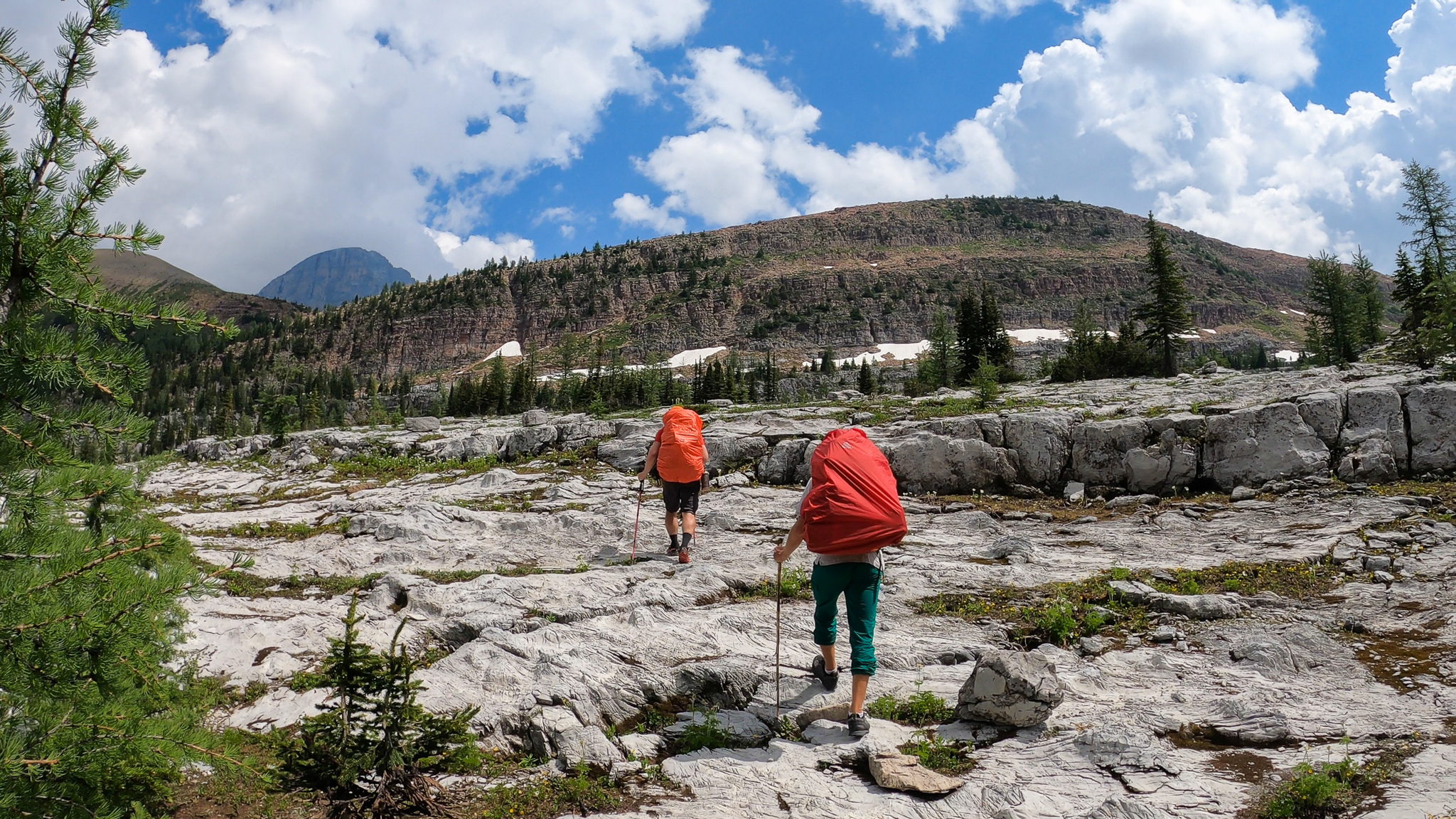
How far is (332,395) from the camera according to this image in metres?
170

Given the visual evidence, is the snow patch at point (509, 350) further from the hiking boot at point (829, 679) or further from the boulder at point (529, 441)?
the hiking boot at point (829, 679)

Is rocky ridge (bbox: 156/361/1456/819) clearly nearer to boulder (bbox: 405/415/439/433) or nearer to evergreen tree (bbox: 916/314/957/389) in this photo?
boulder (bbox: 405/415/439/433)

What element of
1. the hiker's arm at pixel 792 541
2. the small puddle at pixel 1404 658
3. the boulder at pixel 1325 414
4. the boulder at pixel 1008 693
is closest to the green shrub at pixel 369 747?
the hiker's arm at pixel 792 541

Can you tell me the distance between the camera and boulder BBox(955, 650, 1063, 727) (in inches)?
233

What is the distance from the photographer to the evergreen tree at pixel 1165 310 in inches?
1799

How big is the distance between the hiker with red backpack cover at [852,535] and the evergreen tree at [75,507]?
4.76 metres

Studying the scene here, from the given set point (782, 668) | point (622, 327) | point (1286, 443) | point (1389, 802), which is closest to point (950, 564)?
point (782, 668)

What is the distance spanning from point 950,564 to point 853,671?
624 cm

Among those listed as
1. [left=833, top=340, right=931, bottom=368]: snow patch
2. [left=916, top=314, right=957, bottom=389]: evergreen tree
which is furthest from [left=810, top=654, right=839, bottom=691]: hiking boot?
[left=833, top=340, right=931, bottom=368]: snow patch

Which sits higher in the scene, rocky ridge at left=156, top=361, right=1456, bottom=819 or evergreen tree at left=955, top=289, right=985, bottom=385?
evergreen tree at left=955, top=289, right=985, bottom=385

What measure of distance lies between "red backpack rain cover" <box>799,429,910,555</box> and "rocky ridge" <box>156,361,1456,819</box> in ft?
5.31

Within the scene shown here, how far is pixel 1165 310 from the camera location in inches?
1812

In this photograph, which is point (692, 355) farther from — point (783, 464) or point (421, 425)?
point (783, 464)

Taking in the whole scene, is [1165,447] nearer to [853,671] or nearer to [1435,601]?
[1435,601]
